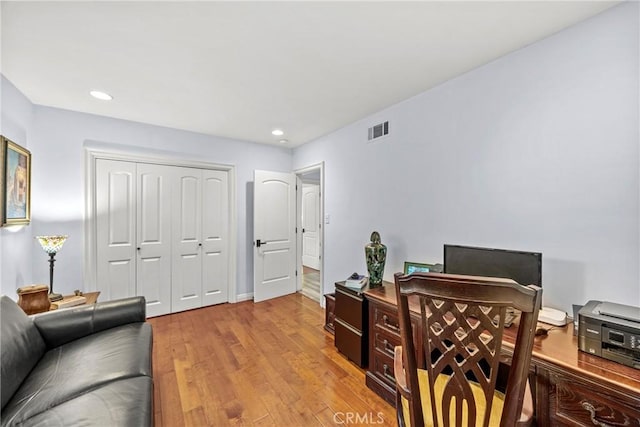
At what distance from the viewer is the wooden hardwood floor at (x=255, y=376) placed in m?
1.74

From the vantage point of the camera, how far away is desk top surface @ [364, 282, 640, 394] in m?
1.01

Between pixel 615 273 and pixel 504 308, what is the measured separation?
3.93 ft

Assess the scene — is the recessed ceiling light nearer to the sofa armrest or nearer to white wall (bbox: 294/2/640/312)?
the sofa armrest

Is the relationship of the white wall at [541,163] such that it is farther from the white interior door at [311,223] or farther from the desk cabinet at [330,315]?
the white interior door at [311,223]

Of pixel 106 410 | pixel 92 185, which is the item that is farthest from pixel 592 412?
pixel 92 185

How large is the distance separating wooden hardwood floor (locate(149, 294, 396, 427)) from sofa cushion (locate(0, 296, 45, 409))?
30.7 inches

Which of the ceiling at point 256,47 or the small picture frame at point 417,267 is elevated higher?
the ceiling at point 256,47

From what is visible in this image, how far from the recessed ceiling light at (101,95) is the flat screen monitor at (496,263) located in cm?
326

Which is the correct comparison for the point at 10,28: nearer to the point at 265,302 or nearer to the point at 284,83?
the point at 284,83

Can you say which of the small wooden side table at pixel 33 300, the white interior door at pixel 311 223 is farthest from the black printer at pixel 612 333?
the white interior door at pixel 311 223

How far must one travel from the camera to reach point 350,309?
2359 mm

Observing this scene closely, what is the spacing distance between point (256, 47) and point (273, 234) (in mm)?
2812

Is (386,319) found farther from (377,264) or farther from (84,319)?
(84,319)

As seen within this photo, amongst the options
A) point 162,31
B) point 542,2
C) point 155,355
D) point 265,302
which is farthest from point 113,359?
point 542,2
